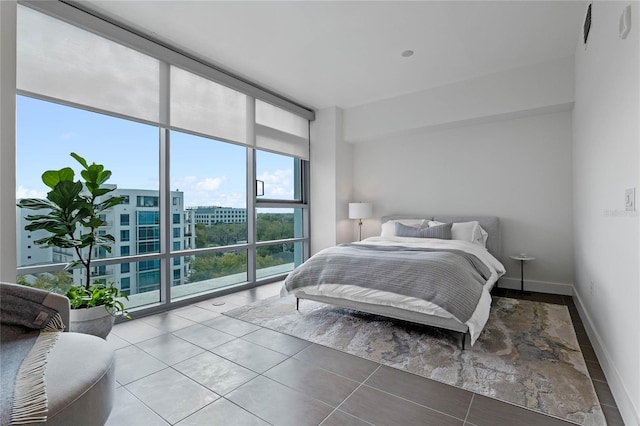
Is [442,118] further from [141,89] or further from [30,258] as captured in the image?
[30,258]

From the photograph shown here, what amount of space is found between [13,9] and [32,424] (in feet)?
8.17

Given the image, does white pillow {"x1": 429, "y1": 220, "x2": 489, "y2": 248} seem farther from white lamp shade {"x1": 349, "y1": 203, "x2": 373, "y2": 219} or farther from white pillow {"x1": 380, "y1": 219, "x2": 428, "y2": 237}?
white lamp shade {"x1": 349, "y1": 203, "x2": 373, "y2": 219}

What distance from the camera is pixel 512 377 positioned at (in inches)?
76.1

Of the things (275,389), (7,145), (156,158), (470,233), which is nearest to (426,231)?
(470,233)

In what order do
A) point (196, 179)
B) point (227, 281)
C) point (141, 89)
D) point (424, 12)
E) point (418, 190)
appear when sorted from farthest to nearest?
point (418, 190) < point (227, 281) < point (196, 179) < point (141, 89) < point (424, 12)

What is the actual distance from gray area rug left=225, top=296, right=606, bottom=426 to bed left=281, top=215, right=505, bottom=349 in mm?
170

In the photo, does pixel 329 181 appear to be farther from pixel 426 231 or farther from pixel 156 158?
pixel 156 158

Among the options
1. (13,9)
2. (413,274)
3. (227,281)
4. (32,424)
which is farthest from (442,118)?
(32,424)

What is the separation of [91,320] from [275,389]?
4.90ft

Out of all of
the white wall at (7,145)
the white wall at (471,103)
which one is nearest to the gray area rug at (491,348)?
the white wall at (7,145)

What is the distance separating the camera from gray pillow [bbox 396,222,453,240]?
4.04 meters

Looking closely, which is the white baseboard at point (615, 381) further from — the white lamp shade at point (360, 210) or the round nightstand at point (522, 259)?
the white lamp shade at point (360, 210)

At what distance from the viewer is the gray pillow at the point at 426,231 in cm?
404

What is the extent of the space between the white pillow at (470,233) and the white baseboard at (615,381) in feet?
4.94
